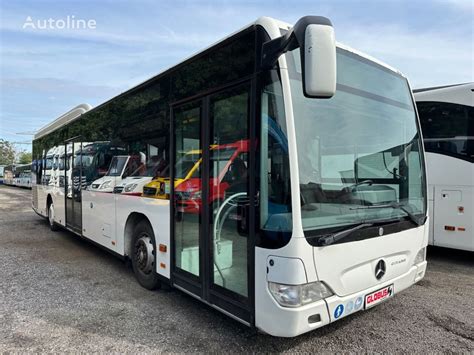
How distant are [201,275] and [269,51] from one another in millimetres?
2122

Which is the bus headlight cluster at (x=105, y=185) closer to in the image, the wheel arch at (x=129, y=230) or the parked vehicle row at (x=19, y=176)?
the wheel arch at (x=129, y=230)

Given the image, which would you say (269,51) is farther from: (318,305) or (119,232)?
(119,232)

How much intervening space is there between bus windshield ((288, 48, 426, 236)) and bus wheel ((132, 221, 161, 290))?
7.96ft

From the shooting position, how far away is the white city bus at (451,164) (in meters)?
→ 6.07

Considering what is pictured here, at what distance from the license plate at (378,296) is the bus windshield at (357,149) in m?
0.63

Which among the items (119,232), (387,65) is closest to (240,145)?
(387,65)

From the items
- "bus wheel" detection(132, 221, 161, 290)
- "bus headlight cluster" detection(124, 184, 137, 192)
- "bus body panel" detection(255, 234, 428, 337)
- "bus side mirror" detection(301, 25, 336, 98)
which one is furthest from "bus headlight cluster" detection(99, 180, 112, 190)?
"bus side mirror" detection(301, 25, 336, 98)

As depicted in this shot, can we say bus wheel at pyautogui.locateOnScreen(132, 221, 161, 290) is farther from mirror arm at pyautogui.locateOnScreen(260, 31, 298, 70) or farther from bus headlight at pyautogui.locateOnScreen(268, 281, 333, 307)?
mirror arm at pyautogui.locateOnScreen(260, 31, 298, 70)

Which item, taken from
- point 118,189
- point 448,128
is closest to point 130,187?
point 118,189

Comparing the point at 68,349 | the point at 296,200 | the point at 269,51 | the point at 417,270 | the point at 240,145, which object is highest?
the point at 269,51

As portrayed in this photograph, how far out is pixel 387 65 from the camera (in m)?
3.67

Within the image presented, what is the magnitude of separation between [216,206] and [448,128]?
16.8 ft

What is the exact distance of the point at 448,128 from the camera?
6371mm

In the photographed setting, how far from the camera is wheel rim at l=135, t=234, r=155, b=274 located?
450cm
